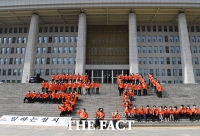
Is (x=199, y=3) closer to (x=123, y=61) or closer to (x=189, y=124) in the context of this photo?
(x=123, y=61)

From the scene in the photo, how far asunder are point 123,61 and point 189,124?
83.5 ft

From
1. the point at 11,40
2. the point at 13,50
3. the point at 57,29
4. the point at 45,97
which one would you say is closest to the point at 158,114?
the point at 45,97

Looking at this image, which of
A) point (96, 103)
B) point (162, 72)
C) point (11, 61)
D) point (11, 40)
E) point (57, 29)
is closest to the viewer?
point (96, 103)

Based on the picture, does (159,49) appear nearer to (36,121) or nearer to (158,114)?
(158,114)

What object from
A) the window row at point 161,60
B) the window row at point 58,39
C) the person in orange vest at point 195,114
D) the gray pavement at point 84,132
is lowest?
the gray pavement at point 84,132

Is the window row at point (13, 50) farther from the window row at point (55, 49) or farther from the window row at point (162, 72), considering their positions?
the window row at point (162, 72)

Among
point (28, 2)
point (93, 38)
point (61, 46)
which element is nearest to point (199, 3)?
point (93, 38)

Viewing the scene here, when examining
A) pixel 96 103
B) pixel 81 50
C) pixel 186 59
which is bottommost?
pixel 96 103

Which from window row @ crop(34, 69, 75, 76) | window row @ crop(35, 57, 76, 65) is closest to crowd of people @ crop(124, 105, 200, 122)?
window row @ crop(34, 69, 75, 76)

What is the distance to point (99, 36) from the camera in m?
40.7

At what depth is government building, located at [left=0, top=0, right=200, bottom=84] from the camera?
34.4 metres

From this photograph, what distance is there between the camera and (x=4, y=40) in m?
42.7

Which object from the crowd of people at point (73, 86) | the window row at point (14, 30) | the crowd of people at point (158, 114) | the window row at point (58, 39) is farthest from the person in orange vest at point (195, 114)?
the window row at point (14, 30)

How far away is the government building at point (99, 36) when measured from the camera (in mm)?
34406
